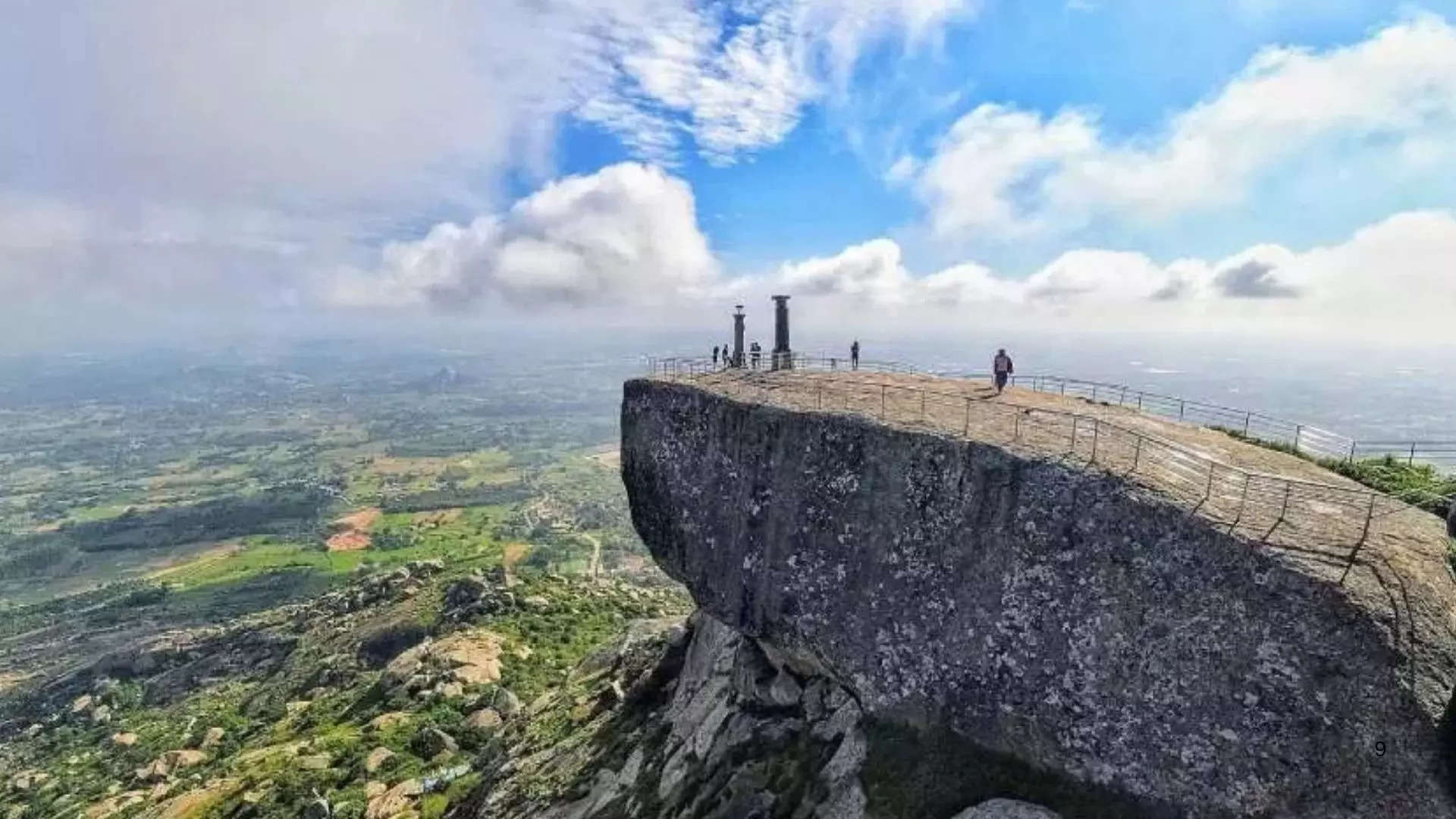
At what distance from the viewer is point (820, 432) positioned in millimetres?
24094

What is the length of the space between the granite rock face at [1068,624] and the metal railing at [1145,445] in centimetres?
93

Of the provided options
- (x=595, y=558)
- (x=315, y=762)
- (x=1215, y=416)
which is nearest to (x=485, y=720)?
(x=315, y=762)

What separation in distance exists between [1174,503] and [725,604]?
14572 millimetres

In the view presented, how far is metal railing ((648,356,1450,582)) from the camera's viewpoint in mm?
17062

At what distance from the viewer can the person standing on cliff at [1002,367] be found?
94.2 ft

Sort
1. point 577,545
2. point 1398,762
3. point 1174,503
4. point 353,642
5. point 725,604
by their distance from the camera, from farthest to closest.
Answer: point 577,545 < point 353,642 < point 725,604 < point 1174,503 < point 1398,762

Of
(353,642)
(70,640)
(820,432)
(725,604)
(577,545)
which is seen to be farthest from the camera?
(577,545)

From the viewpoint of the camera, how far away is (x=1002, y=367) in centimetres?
2894

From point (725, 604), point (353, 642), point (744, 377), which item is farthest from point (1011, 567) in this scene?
point (353, 642)

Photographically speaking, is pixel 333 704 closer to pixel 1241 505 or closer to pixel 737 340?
pixel 737 340

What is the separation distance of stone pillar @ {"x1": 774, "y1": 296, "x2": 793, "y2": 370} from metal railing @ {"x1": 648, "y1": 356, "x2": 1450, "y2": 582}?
3.86m

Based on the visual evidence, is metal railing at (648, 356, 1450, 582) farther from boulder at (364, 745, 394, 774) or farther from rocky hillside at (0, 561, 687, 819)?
boulder at (364, 745, 394, 774)

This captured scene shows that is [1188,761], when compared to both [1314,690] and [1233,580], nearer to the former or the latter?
[1314,690]

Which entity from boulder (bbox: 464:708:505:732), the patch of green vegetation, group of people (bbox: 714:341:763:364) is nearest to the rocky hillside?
boulder (bbox: 464:708:505:732)
